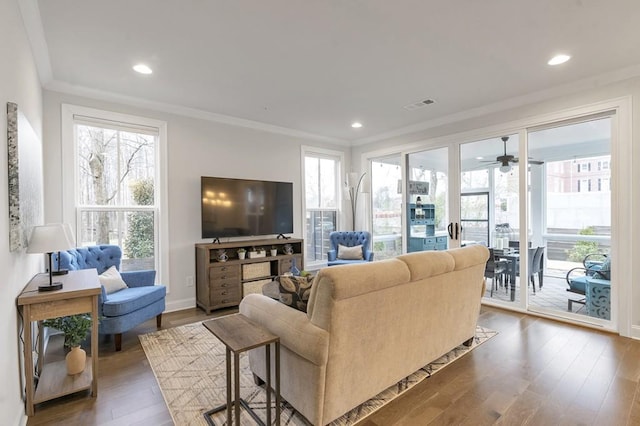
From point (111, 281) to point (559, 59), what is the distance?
494 cm

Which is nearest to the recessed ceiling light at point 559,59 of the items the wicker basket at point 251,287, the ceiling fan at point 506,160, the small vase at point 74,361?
the ceiling fan at point 506,160

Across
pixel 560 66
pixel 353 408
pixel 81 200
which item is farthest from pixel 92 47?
pixel 560 66

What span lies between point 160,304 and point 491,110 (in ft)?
15.7

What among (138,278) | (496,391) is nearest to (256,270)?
(138,278)

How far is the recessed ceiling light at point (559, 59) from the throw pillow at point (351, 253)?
3494 mm

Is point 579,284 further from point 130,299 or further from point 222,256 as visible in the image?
point 130,299

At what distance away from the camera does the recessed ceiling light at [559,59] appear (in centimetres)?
295

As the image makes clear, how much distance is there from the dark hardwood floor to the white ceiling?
2.74 m

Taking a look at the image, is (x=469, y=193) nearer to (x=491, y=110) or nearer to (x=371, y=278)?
(x=491, y=110)

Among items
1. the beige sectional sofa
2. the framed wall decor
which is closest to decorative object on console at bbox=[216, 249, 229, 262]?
the beige sectional sofa

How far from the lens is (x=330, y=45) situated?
273 cm

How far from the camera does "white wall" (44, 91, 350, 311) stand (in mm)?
3463

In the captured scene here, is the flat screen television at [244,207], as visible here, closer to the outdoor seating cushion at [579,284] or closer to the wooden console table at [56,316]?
the wooden console table at [56,316]

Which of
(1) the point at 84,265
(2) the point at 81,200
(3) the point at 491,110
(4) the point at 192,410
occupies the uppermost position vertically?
(3) the point at 491,110
